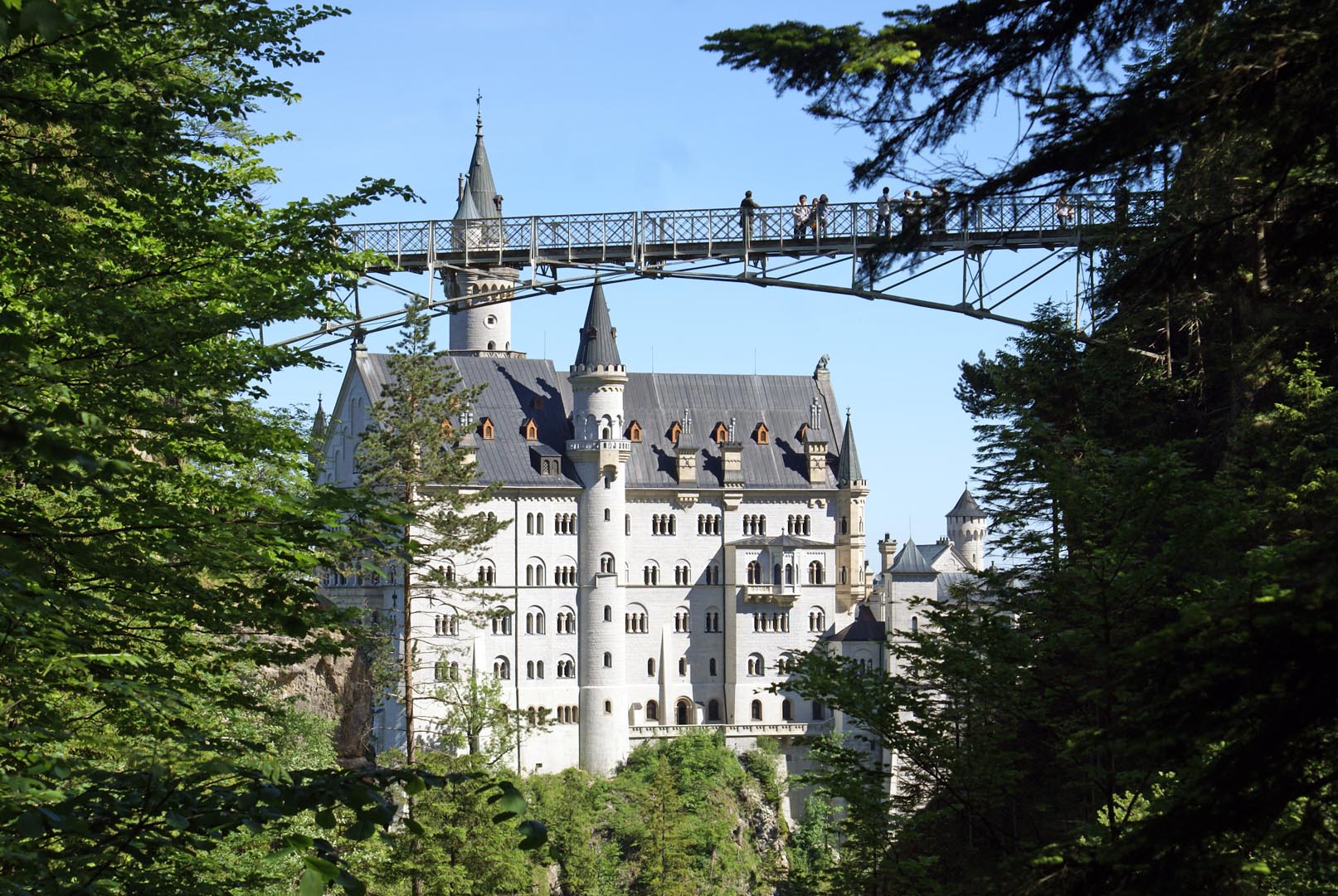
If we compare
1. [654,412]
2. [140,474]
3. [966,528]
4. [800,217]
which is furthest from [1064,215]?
[966,528]

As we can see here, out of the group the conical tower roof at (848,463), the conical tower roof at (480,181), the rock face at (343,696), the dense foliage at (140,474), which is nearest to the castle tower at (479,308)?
the conical tower roof at (480,181)

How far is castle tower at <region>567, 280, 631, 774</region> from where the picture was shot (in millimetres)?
89750

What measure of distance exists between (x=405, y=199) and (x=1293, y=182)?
13.1 metres

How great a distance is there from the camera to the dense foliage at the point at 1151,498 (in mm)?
7152

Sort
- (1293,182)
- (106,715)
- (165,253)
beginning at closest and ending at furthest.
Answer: (1293,182) < (106,715) < (165,253)

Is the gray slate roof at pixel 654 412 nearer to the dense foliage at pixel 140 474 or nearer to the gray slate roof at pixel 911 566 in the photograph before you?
the gray slate roof at pixel 911 566

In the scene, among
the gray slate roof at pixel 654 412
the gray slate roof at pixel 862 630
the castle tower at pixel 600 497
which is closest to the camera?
the castle tower at pixel 600 497

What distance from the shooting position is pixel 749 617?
307 ft

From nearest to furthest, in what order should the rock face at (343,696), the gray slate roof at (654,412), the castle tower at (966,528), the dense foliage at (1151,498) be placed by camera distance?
the dense foliage at (1151,498) → the rock face at (343,696) → the gray slate roof at (654,412) → the castle tower at (966,528)

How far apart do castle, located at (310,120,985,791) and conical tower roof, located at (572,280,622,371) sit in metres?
0.11

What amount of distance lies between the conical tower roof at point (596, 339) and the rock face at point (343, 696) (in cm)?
2784

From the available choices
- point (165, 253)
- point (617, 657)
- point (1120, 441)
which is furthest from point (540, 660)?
point (165, 253)

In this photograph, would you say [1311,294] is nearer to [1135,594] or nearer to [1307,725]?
[1135,594]

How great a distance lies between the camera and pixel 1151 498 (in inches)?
834
